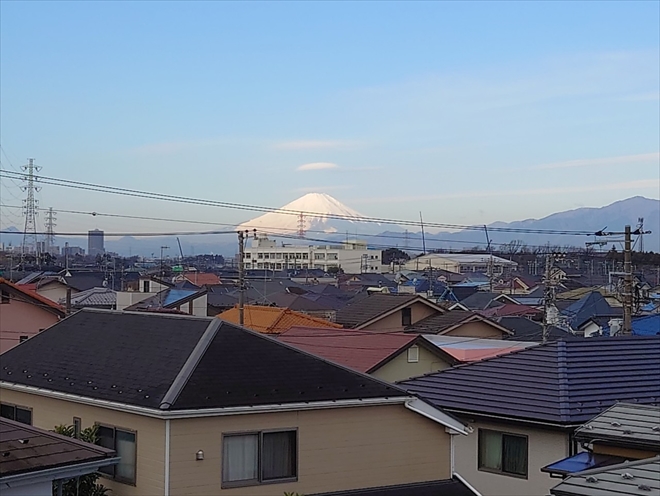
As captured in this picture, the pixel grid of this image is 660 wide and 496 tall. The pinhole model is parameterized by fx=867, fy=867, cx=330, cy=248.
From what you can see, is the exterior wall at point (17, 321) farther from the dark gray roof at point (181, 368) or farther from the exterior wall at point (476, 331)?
the dark gray roof at point (181, 368)

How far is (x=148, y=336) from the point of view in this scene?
14.2 metres

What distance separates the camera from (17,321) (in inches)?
1204

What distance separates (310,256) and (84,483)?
12934cm

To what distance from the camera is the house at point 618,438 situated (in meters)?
9.66

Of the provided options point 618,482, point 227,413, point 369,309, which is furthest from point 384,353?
point 618,482

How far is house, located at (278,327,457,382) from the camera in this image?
20.5 meters

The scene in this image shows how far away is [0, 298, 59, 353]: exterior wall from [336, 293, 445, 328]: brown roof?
35.5 ft

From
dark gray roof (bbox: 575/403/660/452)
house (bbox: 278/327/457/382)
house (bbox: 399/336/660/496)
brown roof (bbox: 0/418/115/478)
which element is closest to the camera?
brown roof (bbox: 0/418/115/478)

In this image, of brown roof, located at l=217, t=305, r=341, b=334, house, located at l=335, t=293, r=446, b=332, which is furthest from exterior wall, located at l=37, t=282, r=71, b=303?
house, located at l=335, t=293, r=446, b=332

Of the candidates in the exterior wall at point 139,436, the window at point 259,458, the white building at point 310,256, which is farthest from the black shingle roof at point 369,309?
the white building at point 310,256

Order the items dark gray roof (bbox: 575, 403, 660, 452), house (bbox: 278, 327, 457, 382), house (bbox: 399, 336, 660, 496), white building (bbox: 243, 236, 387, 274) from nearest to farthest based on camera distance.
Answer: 1. dark gray roof (bbox: 575, 403, 660, 452)
2. house (bbox: 399, 336, 660, 496)
3. house (bbox: 278, 327, 457, 382)
4. white building (bbox: 243, 236, 387, 274)

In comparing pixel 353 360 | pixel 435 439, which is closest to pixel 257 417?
pixel 435 439

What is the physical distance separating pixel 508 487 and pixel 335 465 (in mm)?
3282

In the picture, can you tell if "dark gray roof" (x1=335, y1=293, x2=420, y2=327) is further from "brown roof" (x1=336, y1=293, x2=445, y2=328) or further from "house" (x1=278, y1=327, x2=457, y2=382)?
"house" (x1=278, y1=327, x2=457, y2=382)
